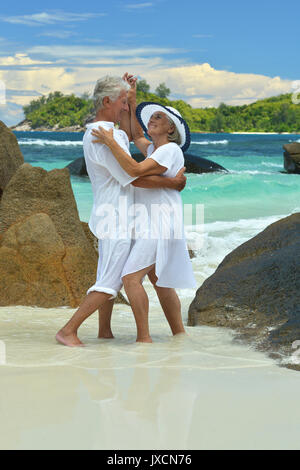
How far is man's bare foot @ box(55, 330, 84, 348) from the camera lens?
4063 mm

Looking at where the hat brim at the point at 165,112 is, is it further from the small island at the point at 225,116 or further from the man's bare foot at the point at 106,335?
the small island at the point at 225,116

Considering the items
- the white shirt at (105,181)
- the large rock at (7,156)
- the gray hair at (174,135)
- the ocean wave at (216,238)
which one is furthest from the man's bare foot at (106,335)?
the ocean wave at (216,238)

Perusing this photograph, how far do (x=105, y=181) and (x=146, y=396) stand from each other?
1.71 meters

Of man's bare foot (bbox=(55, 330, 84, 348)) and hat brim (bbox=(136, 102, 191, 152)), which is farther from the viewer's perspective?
hat brim (bbox=(136, 102, 191, 152))

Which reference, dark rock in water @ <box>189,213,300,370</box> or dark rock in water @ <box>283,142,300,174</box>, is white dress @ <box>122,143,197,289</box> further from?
dark rock in water @ <box>283,142,300,174</box>

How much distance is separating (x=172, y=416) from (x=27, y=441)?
2.17 ft

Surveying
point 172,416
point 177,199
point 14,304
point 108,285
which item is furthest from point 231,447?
point 14,304

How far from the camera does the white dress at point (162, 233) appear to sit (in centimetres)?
412

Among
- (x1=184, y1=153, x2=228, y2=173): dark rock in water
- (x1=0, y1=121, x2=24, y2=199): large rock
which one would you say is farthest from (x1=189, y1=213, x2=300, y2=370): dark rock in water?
(x1=184, y1=153, x2=228, y2=173): dark rock in water

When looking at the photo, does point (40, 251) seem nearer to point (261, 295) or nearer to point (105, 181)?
point (105, 181)

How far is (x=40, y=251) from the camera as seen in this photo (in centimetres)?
599

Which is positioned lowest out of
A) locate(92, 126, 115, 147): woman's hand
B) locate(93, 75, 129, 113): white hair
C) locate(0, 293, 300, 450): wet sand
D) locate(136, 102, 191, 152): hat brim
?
locate(0, 293, 300, 450): wet sand

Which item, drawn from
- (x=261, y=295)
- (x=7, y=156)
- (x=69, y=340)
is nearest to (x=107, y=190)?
(x=69, y=340)

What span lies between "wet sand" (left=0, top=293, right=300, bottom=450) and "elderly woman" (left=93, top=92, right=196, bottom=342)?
0.32 metres
